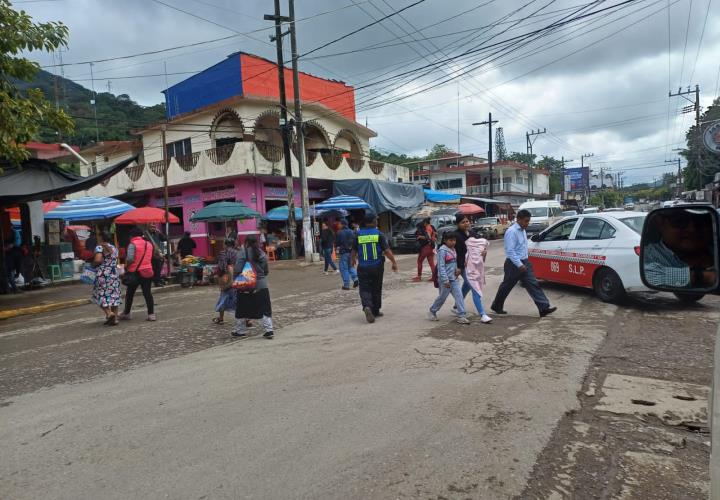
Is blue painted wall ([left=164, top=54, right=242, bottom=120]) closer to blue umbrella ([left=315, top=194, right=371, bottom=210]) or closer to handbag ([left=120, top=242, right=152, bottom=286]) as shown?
blue umbrella ([left=315, top=194, right=371, bottom=210])

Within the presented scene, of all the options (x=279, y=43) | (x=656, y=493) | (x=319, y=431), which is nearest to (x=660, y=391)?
(x=656, y=493)

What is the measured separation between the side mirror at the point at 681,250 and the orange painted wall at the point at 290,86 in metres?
22.5

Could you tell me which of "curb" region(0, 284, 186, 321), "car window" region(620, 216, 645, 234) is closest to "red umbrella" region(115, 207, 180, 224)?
"curb" region(0, 284, 186, 321)

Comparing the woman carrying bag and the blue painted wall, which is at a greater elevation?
the blue painted wall

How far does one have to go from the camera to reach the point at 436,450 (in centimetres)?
323

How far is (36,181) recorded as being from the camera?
10945 millimetres

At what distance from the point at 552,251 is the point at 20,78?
1039cm

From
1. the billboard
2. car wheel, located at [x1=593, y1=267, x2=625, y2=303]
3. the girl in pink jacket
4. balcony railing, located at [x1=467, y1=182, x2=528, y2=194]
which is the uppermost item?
the billboard

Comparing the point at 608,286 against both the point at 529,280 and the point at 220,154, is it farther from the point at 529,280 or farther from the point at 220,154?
the point at 220,154

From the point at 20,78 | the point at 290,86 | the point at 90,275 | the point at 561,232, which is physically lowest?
the point at 90,275

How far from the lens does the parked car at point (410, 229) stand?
21.2 metres

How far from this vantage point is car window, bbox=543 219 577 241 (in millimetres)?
9078

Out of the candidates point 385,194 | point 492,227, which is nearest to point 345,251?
point 385,194

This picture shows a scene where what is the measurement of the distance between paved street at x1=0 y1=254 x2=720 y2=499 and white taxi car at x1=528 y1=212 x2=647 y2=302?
0.75 metres
